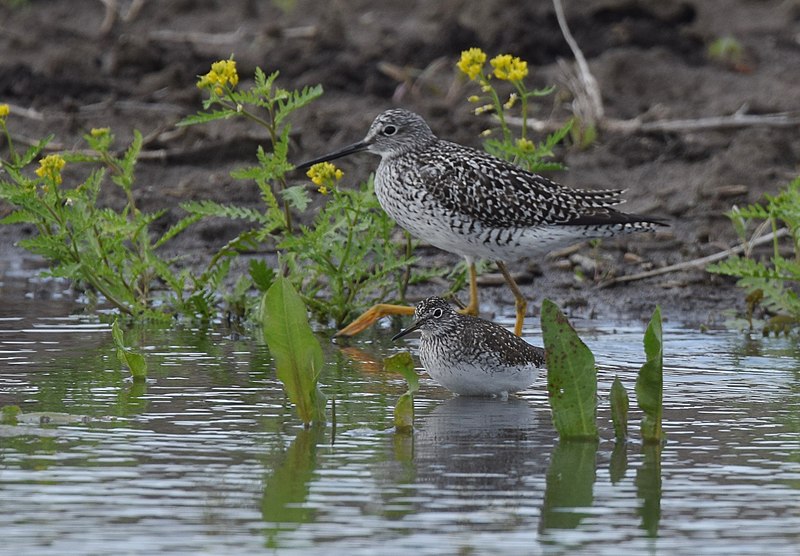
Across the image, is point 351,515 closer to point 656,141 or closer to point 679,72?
point 656,141

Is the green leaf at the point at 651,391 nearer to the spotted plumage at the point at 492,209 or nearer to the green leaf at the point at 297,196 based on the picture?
the spotted plumage at the point at 492,209

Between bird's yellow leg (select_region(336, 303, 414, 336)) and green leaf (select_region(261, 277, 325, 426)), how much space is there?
2.64 meters

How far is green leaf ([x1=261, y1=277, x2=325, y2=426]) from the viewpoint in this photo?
7301mm

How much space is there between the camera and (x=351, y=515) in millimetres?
5840

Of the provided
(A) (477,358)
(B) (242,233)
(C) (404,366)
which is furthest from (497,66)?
(C) (404,366)

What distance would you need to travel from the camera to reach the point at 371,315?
10047 mm

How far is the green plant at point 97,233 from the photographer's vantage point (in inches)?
372

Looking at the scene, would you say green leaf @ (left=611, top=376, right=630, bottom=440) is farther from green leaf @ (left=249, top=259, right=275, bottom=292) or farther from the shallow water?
green leaf @ (left=249, top=259, right=275, bottom=292)

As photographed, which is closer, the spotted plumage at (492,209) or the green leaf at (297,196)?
the green leaf at (297,196)

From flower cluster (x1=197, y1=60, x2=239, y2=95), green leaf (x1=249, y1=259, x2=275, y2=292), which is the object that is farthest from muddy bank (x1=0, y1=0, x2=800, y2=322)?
flower cluster (x1=197, y1=60, x2=239, y2=95)

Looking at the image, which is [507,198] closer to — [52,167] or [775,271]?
[775,271]

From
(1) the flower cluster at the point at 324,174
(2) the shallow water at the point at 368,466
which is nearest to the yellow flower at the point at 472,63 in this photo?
(1) the flower cluster at the point at 324,174

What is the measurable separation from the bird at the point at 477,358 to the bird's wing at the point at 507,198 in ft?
4.31

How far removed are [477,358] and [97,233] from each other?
3006mm
